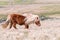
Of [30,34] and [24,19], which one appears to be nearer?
[30,34]

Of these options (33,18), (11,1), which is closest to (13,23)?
(33,18)

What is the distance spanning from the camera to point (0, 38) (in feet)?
29.6

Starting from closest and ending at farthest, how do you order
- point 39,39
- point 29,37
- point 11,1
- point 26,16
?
point 39,39, point 29,37, point 26,16, point 11,1

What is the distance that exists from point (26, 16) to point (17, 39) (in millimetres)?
4491

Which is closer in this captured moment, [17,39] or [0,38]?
[17,39]

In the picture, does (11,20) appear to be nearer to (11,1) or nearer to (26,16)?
(26,16)

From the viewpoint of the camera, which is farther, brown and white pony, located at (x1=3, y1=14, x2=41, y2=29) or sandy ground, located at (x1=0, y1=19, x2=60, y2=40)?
brown and white pony, located at (x1=3, y1=14, x2=41, y2=29)

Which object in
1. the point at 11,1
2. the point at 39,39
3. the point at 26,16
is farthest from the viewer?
the point at 11,1

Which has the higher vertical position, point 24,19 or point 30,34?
point 30,34

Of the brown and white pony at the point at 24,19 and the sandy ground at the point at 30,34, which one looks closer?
the sandy ground at the point at 30,34

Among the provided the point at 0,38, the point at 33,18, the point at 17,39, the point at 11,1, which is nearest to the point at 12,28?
the point at 33,18

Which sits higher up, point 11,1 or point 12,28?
point 12,28

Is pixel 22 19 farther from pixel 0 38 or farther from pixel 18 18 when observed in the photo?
pixel 0 38

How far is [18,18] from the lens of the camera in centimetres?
1280
